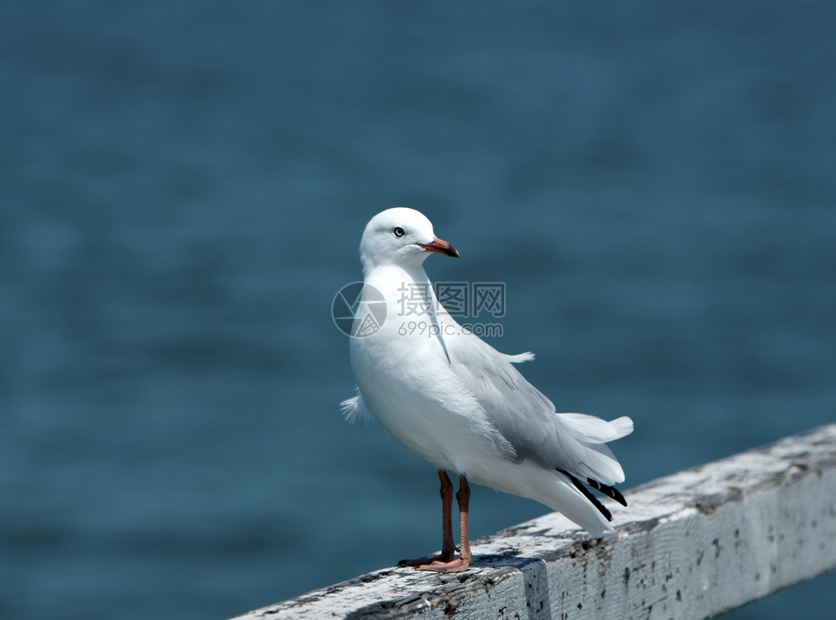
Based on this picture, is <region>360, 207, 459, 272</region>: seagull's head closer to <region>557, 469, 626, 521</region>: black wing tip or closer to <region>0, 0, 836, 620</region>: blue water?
<region>557, 469, 626, 521</region>: black wing tip

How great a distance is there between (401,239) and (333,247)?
1351 centimetres

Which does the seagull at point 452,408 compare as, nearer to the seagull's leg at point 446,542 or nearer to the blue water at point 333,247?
the seagull's leg at point 446,542

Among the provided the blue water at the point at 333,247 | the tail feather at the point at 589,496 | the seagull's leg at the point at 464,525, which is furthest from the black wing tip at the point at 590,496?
the blue water at the point at 333,247

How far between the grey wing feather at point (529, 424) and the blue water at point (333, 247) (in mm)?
6884

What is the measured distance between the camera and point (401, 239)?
→ 11.0ft

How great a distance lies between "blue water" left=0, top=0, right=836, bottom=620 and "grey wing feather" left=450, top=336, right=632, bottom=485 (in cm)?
688

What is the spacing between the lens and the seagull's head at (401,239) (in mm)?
3344

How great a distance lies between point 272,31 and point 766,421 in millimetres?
18723

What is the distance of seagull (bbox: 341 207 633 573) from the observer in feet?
10.3

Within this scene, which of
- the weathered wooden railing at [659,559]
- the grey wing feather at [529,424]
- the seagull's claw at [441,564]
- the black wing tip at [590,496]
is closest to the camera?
the weathered wooden railing at [659,559]

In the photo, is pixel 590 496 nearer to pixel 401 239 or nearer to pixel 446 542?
pixel 446 542

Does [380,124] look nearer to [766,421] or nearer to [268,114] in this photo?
[268,114]

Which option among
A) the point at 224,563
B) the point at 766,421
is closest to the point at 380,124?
the point at 766,421

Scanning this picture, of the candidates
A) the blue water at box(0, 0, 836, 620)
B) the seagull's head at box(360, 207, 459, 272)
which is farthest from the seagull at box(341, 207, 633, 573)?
the blue water at box(0, 0, 836, 620)
